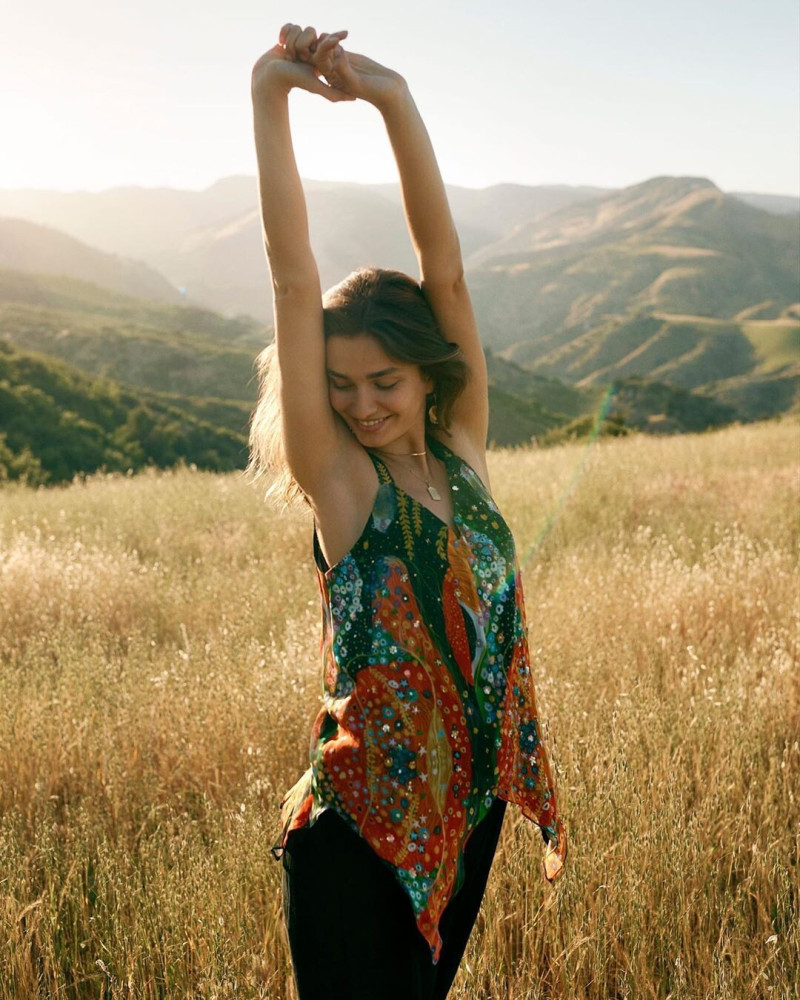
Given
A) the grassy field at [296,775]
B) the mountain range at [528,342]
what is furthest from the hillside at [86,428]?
the grassy field at [296,775]

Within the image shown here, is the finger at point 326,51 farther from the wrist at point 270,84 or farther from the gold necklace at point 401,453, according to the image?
the gold necklace at point 401,453

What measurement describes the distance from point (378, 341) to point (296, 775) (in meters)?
2.12

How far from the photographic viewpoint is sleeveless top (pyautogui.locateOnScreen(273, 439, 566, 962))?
5.00 feet

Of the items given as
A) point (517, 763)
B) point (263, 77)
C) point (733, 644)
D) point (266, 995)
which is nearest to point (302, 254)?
point (263, 77)

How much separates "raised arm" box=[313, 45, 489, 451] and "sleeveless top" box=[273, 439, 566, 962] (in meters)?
0.42

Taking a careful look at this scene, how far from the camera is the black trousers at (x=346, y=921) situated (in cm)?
150

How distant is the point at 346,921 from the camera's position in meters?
1.51

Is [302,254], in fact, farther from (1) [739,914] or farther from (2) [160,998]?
(1) [739,914]

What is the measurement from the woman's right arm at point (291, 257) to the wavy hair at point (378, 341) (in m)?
0.07

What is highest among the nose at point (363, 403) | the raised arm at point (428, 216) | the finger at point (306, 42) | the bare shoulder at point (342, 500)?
the finger at point (306, 42)

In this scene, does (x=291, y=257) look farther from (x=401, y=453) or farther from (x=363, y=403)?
(x=401, y=453)

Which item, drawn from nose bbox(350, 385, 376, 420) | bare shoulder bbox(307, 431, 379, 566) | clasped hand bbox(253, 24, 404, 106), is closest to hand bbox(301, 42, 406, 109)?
clasped hand bbox(253, 24, 404, 106)

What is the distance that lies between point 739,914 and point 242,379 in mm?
48391

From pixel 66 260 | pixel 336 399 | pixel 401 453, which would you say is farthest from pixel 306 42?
pixel 66 260
